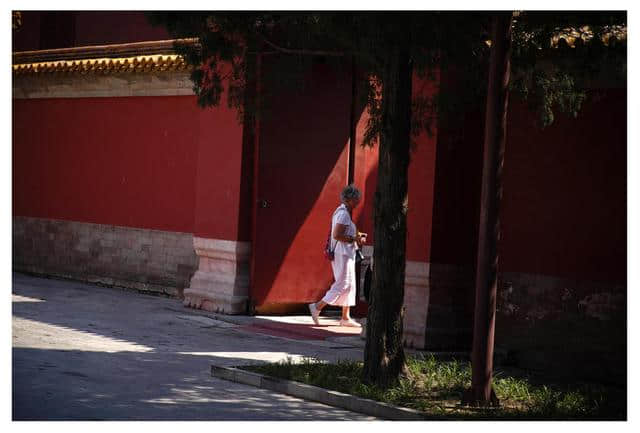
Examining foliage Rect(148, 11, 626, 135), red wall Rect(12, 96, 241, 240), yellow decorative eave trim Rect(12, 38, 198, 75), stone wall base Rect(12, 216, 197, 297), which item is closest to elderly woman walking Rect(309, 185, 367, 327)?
red wall Rect(12, 96, 241, 240)

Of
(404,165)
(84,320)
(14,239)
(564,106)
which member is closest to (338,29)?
(404,165)

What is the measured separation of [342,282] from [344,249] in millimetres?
399

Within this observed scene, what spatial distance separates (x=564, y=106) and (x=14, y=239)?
12750 mm

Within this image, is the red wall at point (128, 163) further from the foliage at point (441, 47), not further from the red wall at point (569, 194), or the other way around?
the red wall at point (569, 194)

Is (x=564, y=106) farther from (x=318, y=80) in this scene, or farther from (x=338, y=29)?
(x=318, y=80)

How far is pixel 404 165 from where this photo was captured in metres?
9.93

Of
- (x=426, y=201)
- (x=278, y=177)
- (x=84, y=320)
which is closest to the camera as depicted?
(x=426, y=201)

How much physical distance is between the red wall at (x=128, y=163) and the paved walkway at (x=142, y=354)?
4.40 feet

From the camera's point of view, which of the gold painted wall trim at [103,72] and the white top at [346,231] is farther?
the gold painted wall trim at [103,72]

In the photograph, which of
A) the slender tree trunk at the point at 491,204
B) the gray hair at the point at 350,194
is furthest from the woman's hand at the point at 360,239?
the slender tree trunk at the point at 491,204

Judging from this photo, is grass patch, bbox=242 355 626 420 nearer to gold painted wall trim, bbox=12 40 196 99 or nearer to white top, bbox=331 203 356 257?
white top, bbox=331 203 356 257

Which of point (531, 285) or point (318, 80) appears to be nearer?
point (531, 285)

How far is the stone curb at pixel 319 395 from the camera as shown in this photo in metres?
8.91

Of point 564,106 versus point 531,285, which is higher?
point 564,106
